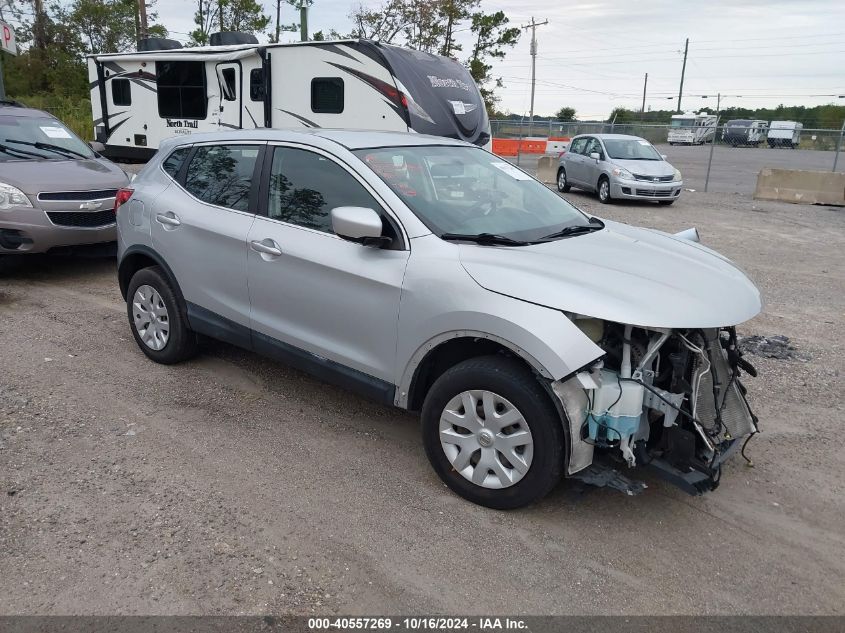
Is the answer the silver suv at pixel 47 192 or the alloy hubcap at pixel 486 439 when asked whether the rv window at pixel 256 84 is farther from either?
the alloy hubcap at pixel 486 439

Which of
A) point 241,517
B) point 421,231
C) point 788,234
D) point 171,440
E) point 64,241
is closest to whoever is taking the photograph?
point 241,517

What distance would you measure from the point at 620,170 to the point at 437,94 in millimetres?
5635

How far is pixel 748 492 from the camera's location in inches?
141

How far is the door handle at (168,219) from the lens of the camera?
4648mm

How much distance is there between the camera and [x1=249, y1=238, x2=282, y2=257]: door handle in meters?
3.99

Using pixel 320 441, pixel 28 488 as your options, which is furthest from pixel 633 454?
pixel 28 488

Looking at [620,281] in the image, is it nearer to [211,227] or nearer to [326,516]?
[326,516]

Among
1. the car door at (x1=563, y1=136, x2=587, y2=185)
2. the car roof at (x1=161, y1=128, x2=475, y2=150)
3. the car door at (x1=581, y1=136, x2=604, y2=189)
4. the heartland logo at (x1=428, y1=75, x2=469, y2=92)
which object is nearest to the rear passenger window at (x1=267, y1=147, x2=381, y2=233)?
the car roof at (x1=161, y1=128, x2=475, y2=150)

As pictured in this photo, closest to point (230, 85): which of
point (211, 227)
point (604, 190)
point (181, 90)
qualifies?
point (181, 90)

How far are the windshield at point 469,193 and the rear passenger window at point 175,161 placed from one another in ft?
5.55

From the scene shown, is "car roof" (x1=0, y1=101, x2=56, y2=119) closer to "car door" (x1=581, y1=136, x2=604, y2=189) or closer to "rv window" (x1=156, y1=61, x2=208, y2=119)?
"rv window" (x1=156, y1=61, x2=208, y2=119)

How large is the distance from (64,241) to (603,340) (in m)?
6.21

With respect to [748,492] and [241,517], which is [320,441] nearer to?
[241,517]

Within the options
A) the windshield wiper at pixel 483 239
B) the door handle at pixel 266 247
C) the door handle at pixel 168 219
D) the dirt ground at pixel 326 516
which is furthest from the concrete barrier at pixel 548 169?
the windshield wiper at pixel 483 239
